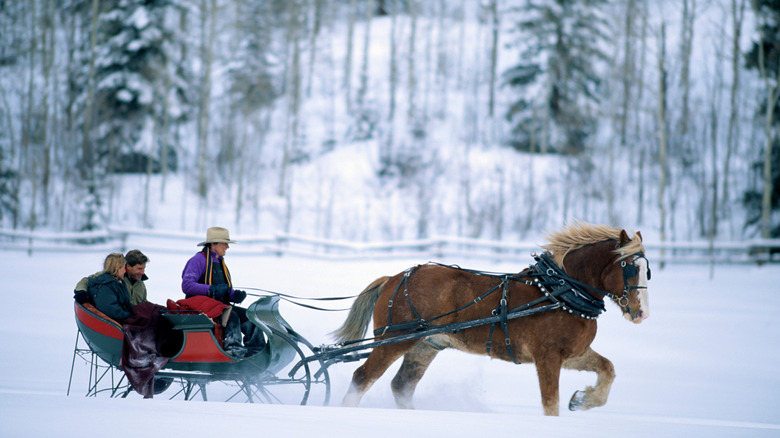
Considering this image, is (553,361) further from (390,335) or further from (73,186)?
(73,186)

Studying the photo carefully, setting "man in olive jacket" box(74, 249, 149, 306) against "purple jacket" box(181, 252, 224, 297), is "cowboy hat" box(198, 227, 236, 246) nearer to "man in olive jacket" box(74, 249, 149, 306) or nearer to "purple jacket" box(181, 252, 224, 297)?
"purple jacket" box(181, 252, 224, 297)

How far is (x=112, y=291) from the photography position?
16.5 feet

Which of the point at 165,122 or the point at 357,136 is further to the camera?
the point at 357,136

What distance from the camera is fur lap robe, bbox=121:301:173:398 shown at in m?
4.85

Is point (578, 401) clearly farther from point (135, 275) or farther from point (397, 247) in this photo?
point (397, 247)

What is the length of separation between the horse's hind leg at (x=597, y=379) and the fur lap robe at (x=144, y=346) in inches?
138

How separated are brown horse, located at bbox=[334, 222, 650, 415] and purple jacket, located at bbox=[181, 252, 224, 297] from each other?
1578 millimetres

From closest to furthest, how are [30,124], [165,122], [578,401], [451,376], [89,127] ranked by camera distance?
[578,401]
[451,376]
[89,127]
[165,122]
[30,124]

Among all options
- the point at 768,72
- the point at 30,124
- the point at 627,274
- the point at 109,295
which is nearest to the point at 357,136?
the point at 30,124

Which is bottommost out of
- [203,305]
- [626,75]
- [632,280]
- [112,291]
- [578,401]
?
[578,401]

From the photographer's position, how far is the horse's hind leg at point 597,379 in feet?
16.9

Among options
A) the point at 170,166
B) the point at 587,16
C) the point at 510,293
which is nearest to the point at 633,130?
the point at 587,16

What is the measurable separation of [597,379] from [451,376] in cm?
298

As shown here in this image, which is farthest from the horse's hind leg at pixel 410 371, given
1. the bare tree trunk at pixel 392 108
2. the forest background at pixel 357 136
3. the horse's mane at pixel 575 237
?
the bare tree trunk at pixel 392 108
